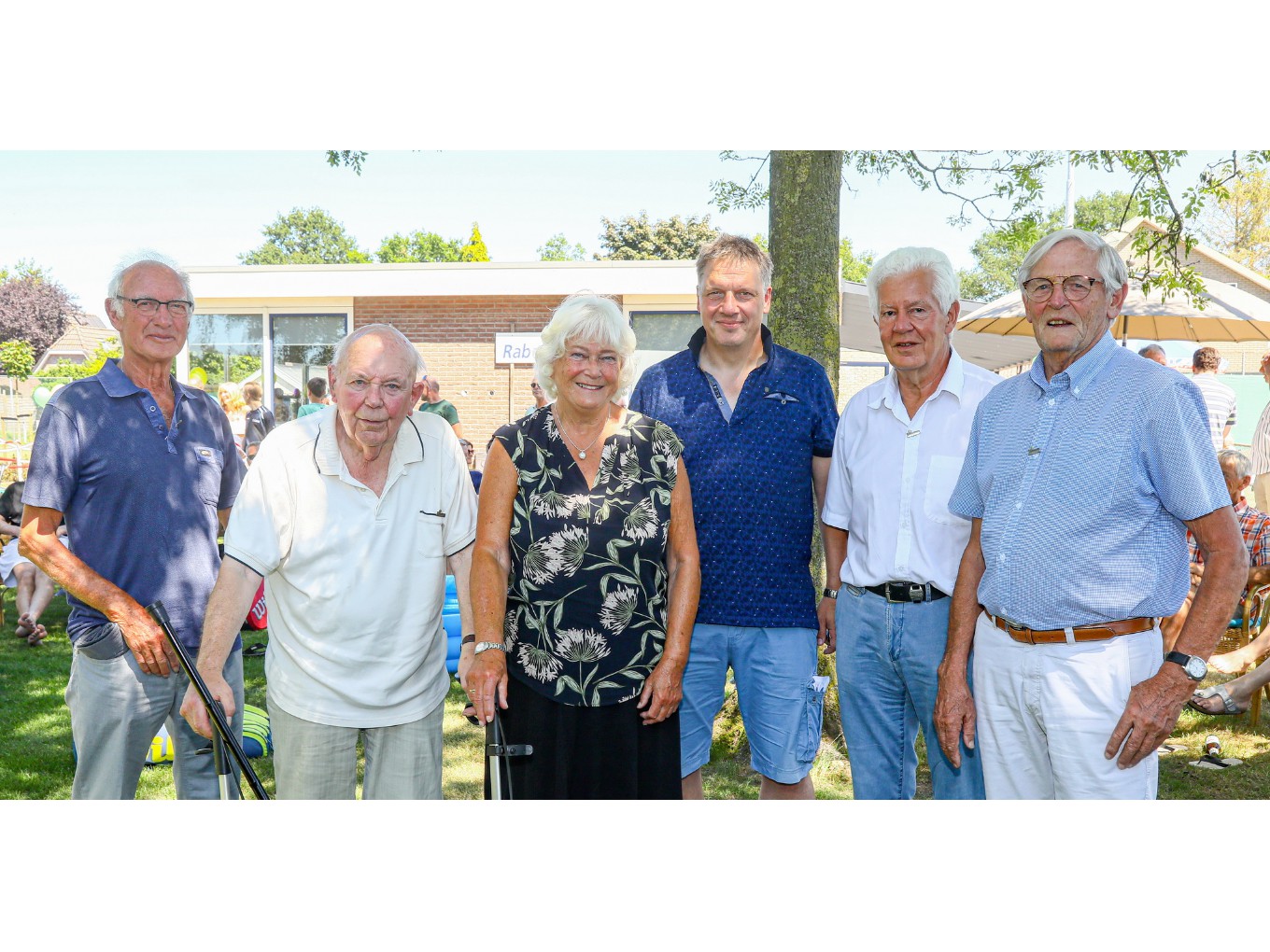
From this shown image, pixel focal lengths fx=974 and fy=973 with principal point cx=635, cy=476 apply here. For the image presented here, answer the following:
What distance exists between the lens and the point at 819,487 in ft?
10.9

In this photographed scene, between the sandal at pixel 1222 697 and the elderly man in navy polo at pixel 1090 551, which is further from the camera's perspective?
the sandal at pixel 1222 697

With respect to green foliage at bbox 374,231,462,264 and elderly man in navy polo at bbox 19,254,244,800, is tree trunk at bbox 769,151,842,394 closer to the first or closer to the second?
elderly man in navy polo at bbox 19,254,244,800

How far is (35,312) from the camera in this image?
4350 centimetres

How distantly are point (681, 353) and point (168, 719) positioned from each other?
2.06m

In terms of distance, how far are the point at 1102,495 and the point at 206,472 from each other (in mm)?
2634

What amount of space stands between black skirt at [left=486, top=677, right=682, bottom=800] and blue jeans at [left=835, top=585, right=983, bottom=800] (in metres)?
0.66

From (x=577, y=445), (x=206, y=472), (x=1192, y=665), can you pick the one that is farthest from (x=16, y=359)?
(x=1192, y=665)

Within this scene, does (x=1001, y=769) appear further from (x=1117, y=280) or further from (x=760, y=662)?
(x=1117, y=280)

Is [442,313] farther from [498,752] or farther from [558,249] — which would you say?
[558,249]

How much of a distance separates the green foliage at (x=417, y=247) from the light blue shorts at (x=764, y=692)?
74.9 metres

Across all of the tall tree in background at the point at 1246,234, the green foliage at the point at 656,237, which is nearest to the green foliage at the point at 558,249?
the green foliage at the point at 656,237

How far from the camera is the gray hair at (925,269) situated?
2.91 metres

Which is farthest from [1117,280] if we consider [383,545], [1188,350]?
[1188,350]

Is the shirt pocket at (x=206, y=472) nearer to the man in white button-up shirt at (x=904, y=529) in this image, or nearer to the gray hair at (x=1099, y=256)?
the man in white button-up shirt at (x=904, y=529)
